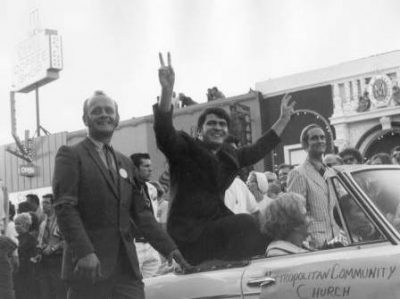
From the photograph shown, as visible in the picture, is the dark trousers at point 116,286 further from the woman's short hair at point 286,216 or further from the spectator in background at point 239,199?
the spectator in background at point 239,199

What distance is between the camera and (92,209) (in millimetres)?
4543

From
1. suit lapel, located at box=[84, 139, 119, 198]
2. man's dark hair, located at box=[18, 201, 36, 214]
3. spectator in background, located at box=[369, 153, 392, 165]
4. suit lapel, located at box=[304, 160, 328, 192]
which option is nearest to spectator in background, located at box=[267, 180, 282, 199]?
spectator in background, located at box=[369, 153, 392, 165]

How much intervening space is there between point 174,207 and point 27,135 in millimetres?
34595

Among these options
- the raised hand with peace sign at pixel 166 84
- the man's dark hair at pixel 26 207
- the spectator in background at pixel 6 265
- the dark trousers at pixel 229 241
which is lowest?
the spectator in background at pixel 6 265

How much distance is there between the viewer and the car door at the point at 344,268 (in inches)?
151

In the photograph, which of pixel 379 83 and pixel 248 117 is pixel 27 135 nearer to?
pixel 248 117

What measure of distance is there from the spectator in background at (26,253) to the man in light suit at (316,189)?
5611mm

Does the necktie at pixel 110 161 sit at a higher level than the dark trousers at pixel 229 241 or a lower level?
higher

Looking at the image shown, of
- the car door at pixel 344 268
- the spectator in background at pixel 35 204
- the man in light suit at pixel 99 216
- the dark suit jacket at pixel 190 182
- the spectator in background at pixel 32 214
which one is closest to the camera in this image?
the car door at pixel 344 268

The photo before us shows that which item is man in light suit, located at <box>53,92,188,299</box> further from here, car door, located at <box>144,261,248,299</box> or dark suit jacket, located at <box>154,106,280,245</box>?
dark suit jacket, located at <box>154,106,280,245</box>

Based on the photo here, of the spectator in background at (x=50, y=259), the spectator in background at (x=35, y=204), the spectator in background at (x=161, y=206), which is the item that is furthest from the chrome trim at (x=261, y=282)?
the spectator in background at (x=35, y=204)

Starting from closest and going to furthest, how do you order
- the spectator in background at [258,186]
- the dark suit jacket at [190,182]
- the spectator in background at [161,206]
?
1. the dark suit jacket at [190,182]
2. the spectator in background at [161,206]
3. the spectator in background at [258,186]

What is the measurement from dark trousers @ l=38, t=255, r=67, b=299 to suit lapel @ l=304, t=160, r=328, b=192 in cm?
515

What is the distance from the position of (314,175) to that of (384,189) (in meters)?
1.82
